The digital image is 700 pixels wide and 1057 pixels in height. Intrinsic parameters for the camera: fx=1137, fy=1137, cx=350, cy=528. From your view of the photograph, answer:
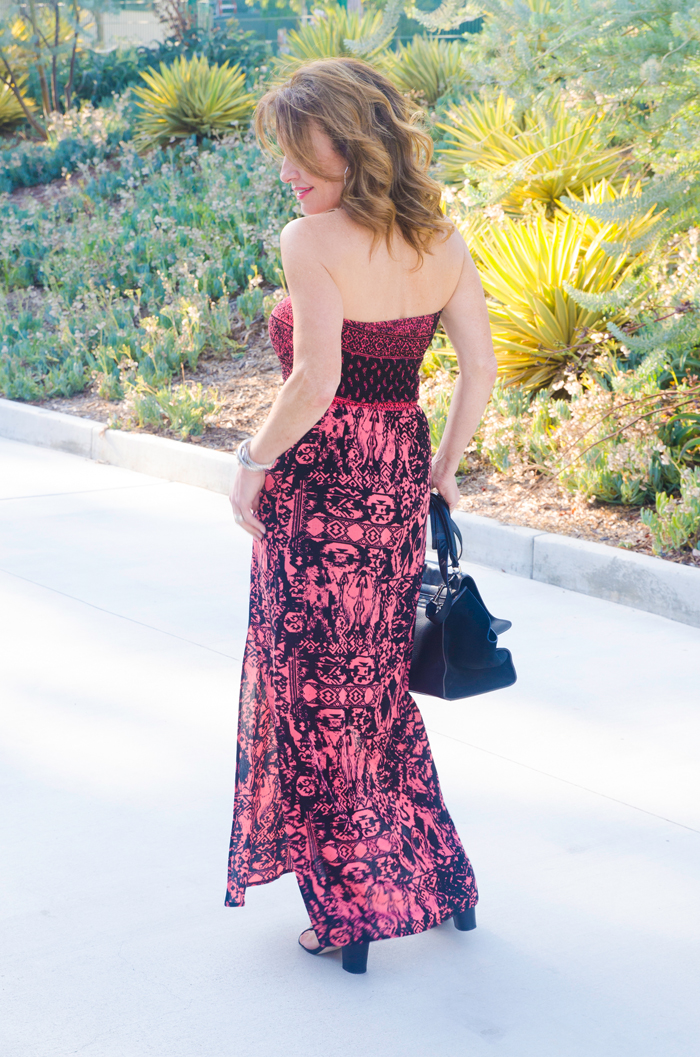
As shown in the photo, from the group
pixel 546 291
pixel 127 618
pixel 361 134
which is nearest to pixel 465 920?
pixel 361 134

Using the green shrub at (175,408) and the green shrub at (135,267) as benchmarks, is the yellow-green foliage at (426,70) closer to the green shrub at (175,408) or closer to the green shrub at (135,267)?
the green shrub at (135,267)

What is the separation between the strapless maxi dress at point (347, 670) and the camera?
8.10 feet

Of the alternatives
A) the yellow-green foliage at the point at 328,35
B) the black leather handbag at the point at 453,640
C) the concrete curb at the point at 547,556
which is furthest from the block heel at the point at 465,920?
the yellow-green foliage at the point at 328,35

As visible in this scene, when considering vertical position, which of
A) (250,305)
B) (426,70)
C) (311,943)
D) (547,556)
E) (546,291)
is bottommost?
(311,943)

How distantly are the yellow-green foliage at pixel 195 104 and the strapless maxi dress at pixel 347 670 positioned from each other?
12817 millimetres

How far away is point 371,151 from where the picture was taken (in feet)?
7.47

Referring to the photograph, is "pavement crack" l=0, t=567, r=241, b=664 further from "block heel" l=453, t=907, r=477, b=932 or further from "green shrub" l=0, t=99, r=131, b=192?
"green shrub" l=0, t=99, r=131, b=192

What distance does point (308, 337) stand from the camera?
2.28 meters

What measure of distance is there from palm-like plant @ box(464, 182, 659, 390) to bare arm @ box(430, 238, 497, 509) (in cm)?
432

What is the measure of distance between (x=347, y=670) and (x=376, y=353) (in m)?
0.70

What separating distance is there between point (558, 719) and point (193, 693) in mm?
1296

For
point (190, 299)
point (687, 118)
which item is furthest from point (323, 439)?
point (190, 299)

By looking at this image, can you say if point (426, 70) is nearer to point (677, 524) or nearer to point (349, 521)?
point (677, 524)

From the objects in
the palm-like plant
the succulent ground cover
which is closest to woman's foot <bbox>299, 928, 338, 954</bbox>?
the succulent ground cover
